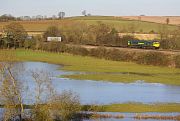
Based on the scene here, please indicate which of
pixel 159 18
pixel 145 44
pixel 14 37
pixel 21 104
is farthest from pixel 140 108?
pixel 159 18

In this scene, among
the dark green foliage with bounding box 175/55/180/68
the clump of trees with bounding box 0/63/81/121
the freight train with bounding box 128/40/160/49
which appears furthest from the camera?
the freight train with bounding box 128/40/160/49

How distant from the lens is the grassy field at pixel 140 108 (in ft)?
126

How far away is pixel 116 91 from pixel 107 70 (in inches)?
924

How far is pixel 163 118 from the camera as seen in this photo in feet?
117

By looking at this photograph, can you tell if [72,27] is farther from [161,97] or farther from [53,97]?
[53,97]

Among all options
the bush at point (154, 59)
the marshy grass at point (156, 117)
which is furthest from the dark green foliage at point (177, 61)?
the marshy grass at point (156, 117)

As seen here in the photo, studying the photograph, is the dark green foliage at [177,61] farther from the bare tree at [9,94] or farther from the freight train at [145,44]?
the bare tree at [9,94]

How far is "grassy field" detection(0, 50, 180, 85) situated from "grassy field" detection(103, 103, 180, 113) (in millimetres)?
12484

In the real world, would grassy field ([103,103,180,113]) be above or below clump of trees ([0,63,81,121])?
below

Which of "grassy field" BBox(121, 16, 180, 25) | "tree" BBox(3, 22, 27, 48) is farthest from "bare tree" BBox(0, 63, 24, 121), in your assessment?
"grassy field" BBox(121, 16, 180, 25)

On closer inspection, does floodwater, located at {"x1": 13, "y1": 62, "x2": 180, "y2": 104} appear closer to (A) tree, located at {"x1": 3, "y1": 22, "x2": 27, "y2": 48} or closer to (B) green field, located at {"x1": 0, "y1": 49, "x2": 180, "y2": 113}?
(B) green field, located at {"x1": 0, "y1": 49, "x2": 180, "y2": 113}

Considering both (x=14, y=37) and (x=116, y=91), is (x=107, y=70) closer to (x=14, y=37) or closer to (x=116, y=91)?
(x=116, y=91)

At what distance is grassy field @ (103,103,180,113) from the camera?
38.3 meters

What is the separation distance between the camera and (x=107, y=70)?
72.4 m
